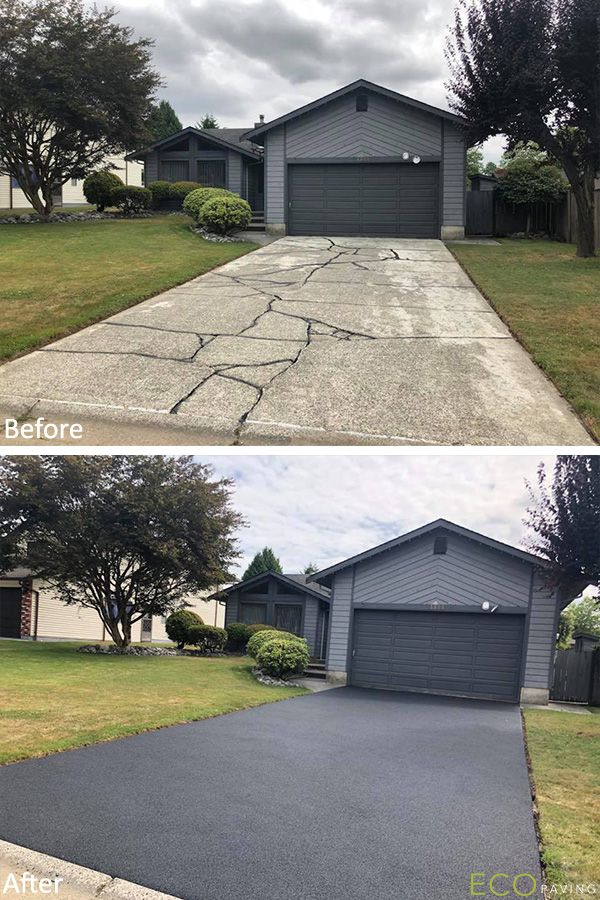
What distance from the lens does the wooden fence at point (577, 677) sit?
14.8 meters

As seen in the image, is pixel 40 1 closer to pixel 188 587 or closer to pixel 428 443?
pixel 188 587

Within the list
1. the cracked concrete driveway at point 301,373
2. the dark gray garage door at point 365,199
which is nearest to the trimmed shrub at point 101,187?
the dark gray garage door at point 365,199

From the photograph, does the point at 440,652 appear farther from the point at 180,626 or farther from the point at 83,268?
the point at 83,268

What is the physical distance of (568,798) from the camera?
5.71 m

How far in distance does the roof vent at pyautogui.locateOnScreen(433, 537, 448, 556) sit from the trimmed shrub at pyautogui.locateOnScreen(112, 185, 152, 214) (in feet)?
61.5

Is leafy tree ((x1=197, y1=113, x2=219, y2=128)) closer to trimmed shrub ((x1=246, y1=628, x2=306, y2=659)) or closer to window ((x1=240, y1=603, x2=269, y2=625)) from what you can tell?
window ((x1=240, y1=603, x2=269, y2=625))

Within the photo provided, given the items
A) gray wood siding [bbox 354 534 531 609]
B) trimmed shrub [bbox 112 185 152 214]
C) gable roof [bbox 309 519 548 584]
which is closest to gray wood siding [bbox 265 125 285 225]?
trimmed shrub [bbox 112 185 152 214]

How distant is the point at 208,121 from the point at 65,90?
4211 cm

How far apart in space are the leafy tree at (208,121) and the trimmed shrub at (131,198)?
39.7 meters

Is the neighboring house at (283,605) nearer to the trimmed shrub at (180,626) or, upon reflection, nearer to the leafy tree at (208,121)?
the trimmed shrub at (180,626)

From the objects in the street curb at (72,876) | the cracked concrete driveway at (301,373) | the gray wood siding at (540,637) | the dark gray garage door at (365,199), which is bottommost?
the gray wood siding at (540,637)

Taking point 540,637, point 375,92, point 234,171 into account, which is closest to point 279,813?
point 540,637

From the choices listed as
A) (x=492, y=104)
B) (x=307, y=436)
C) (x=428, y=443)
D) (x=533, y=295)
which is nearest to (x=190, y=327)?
(x=307, y=436)

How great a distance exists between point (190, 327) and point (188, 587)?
32.1 feet
